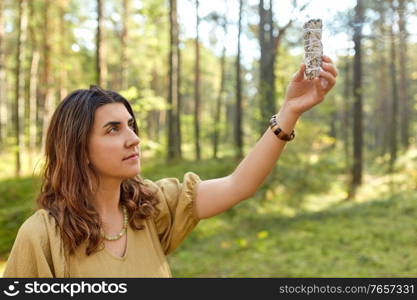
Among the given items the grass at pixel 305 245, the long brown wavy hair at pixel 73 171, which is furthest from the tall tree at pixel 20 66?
the long brown wavy hair at pixel 73 171

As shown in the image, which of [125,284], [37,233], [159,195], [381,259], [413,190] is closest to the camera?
[37,233]

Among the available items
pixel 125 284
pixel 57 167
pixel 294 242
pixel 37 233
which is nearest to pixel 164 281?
pixel 125 284

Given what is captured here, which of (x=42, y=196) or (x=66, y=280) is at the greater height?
(x=42, y=196)

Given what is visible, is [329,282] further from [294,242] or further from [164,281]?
[294,242]

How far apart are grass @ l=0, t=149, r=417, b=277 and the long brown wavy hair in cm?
492

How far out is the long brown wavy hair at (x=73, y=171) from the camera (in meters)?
1.71

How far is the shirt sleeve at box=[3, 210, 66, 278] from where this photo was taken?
157 cm

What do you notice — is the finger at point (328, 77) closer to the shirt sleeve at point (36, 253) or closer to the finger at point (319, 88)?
the finger at point (319, 88)

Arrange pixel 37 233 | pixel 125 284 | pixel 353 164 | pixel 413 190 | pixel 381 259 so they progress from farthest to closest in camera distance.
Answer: pixel 353 164, pixel 413 190, pixel 381 259, pixel 125 284, pixel 37 233

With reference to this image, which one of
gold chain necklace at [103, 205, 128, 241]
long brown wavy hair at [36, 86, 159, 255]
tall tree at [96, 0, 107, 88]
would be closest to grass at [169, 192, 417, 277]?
tall tree at [96, 0, 107, 88]

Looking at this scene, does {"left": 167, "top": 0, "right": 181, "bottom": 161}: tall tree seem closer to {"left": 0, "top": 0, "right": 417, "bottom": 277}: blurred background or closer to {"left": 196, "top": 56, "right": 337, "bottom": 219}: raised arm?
{"left": 0, "top": 0, "right": 417, "bottom": 277}: blurred background

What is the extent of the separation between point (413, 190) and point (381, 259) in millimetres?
6344

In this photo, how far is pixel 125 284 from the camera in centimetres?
173

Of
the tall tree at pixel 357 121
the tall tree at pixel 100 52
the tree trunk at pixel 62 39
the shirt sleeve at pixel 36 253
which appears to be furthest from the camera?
the tree trunk at pixel 62 39
